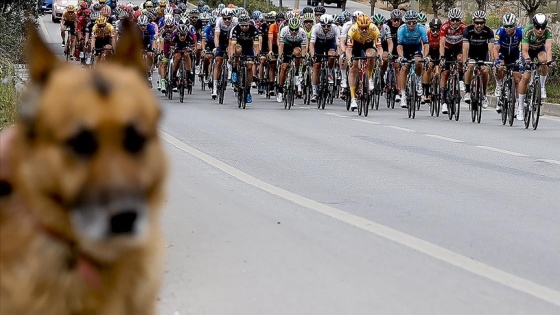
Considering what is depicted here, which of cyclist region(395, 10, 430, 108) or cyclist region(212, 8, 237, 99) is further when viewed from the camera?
cyclist region(212, 8, 237, 99)

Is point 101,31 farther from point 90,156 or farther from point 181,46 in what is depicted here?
point 90,156

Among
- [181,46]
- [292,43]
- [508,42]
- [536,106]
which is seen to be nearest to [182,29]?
[181,46]

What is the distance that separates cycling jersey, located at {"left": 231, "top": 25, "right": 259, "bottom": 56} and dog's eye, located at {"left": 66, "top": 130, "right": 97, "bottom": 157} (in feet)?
79.8

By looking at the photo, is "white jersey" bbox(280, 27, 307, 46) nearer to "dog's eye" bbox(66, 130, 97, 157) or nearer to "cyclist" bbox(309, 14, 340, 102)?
Answer: "cyclist" bbox(309, 14, 340, 102)

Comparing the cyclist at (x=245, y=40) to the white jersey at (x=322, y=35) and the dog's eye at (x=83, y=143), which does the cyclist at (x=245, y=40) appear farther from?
the dog's eye at (x=83, y=143)

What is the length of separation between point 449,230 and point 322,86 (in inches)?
697

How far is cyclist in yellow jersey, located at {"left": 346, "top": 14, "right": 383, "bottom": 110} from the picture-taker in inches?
986

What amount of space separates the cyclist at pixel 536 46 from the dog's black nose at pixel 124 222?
64.9 feet

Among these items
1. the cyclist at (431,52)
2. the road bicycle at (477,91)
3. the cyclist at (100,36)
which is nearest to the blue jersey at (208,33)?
the cyclist at (100,36)

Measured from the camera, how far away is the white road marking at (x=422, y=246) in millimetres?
7373

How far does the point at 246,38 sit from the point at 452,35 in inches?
178

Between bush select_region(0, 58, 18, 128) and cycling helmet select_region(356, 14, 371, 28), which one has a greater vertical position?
cycling helmet select_region(356, 14, 371, 28)

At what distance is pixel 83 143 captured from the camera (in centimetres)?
255

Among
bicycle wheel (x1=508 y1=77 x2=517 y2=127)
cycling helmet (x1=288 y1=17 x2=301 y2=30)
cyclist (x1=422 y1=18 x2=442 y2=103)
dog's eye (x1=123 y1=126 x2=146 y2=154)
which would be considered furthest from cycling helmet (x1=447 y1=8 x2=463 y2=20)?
dog's eye (x1=123 y1=126 x2=146 y2=154)
